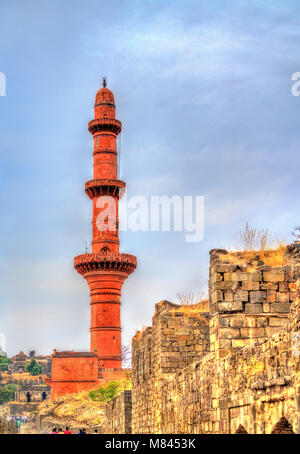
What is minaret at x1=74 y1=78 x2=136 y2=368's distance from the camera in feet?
152

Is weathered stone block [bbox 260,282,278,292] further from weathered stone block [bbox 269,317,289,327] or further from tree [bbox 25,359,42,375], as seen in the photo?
tree [bbox 25,359,42,375]

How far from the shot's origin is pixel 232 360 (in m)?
9.30

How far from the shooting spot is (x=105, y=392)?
145ft

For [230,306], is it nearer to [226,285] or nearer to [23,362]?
[226,285]

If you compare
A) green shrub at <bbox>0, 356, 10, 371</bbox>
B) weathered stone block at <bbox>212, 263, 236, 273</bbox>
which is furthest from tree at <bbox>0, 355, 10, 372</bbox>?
weathered stone block at <bbox>212, 263, 236, 273</bbox>

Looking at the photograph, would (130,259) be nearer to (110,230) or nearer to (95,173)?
(110,230)

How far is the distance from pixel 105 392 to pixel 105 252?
8777mm

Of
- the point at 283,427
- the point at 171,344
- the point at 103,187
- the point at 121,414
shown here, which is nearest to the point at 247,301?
the point at 283,427

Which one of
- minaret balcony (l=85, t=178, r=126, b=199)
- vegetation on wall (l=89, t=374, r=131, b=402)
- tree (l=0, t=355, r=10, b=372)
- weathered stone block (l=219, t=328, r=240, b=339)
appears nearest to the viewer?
weathered stone block (l=219, t=328, r=240, b=339)

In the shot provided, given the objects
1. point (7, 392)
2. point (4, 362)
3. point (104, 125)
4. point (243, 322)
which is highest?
point (104, 125)

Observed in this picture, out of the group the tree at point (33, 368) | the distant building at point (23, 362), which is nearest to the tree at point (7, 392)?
the tree at point (33, 368)

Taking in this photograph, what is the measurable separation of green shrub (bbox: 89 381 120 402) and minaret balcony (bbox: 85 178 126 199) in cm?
1214

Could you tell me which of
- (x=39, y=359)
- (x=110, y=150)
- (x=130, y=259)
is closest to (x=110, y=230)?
(x=130, y=259)
